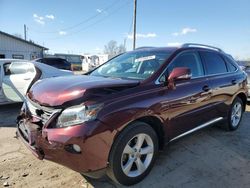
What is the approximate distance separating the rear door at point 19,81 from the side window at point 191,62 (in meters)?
4.48

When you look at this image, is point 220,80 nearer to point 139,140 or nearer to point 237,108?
point 237,108

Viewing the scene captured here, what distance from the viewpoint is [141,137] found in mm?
3111

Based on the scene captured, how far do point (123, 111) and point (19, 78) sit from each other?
202 inches

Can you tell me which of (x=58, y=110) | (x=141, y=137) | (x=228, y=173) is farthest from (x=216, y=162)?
(x=58, y=110)

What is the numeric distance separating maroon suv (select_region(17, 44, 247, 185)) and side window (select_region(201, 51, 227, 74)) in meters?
0.03

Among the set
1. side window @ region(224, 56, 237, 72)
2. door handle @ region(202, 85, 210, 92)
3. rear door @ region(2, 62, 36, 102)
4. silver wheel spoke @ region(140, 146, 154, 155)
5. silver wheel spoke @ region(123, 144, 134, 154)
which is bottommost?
silver wheel spoke @ region(140, 146, 154, 155)

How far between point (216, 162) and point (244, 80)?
256 cm

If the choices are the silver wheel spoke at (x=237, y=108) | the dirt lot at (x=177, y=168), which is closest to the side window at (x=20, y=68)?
the dirt lot at (x=177, y=168)

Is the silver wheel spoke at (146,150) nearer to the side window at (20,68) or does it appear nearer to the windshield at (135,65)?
the windshield at (135,65)

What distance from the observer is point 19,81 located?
6.88m

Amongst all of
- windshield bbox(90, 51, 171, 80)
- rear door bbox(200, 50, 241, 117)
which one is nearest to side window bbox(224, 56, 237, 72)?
rear door bbox(200, 50, 241, 117)

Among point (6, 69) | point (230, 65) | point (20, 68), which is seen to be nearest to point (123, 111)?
point (230, 65)

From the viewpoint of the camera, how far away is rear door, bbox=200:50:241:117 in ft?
14.6

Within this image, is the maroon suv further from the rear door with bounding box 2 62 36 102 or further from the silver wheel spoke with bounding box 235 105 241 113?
the rear door with bounding box 2 62 36 102
